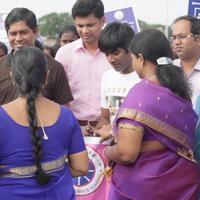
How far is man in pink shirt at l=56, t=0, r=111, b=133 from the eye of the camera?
4277 millimetres

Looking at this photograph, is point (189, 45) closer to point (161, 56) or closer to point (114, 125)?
point (161, 56)

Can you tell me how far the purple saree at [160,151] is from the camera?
9.40 feet

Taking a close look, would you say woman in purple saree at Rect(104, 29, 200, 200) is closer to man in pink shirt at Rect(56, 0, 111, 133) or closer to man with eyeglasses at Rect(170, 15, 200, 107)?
man with eyeglasses at Rect(170, 15, 200, 107)

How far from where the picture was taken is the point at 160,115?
2.87 meters

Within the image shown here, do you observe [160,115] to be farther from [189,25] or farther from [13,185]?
[189,25]

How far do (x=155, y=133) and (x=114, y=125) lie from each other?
25cm

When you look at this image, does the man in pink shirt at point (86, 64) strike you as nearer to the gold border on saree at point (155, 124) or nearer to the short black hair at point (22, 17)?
the short black hair at point (22, 17)

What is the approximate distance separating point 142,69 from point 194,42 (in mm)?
1281

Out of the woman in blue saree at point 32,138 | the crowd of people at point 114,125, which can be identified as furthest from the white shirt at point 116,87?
the woman in blue saree at point 32,138

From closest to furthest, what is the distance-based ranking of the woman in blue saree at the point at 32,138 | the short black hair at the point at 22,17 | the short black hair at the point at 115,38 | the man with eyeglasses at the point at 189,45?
the woman in blue saree at the point at 32,138 < the short black hair at the point at 115,38 < the short black hair at the point at 22,17 < the man with eyeglasses at the point at 189,45

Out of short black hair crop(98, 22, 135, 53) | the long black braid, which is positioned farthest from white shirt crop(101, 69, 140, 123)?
the long black braid

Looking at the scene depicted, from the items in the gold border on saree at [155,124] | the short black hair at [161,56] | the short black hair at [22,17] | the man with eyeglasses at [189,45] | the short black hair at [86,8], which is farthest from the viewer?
the short black hair at [86,8]

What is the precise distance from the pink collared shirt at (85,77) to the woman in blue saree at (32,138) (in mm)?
1588

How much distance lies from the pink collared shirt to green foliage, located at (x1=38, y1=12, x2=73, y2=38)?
58642 millimetres
